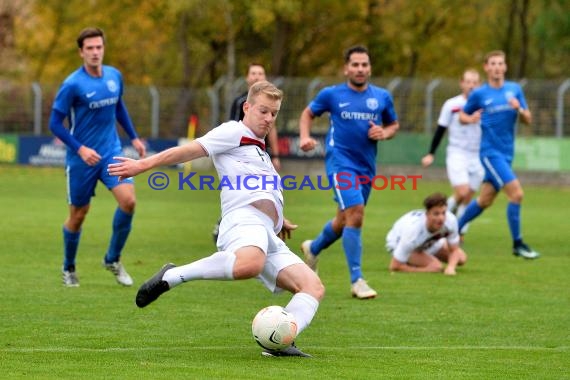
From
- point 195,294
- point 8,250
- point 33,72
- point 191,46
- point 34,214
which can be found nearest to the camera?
point 195,294

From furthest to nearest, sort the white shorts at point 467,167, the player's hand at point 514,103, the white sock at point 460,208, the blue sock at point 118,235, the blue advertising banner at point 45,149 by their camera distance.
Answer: the blue advertising banner at point 45,149 → the white shorts at point 467,167 → the white sock at point 460,208 → the player's hand at point 514,103 → the blue sock at point 118,235

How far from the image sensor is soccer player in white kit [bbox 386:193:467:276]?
43.0ft

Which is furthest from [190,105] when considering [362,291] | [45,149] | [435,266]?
[362,291]

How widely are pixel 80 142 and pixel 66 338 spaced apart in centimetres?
330

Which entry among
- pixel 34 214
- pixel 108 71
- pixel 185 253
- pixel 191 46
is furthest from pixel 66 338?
pixel 191 46

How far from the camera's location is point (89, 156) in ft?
36.4

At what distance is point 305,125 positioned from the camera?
12.0m

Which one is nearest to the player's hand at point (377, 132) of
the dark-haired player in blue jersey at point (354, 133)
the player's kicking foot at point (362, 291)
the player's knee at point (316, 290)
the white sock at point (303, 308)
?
the dark-haired player in blue jersey at point (354, 133)

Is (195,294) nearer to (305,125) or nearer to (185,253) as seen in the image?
(305,125)

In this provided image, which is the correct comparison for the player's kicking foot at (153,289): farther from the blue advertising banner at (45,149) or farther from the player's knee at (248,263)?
the blue advertising banner at (45,149)

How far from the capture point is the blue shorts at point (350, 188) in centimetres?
1154

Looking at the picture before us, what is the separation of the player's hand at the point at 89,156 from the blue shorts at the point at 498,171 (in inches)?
233

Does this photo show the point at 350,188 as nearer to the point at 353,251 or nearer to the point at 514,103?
the point at 353,251

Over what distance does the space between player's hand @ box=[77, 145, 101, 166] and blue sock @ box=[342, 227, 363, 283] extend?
7.89 feet
